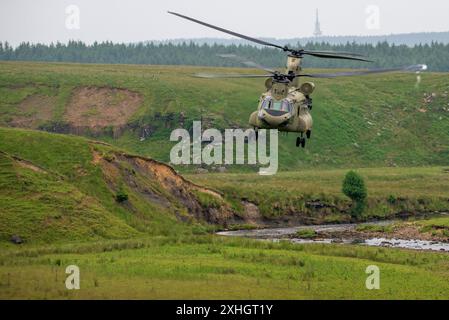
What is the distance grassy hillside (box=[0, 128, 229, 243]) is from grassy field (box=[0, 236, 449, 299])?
508 centimetres

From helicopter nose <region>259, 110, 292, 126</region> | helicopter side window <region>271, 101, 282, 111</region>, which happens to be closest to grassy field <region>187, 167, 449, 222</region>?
helicopter side window <region>271, 101, 282, 111</region>

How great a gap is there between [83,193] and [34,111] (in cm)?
6272

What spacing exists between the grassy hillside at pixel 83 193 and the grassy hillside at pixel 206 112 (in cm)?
3419

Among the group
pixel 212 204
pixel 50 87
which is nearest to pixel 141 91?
pixel 50 87

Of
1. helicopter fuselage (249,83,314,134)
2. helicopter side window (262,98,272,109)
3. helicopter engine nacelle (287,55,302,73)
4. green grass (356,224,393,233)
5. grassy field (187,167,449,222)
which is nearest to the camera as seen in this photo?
helicopter fuselage (249,83,314,134)

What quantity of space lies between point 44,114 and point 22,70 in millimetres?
23840

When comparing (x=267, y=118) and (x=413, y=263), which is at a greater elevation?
(x=267, y=118)

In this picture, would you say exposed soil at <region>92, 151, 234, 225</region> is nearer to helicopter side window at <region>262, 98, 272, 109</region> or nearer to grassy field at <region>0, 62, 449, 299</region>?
grassy field at <region>0, 62, 449, 299</region>

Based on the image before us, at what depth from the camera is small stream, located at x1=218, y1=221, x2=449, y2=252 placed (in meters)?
75.4

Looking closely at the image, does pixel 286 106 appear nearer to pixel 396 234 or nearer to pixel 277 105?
pixel 277 105

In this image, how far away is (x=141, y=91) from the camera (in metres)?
146

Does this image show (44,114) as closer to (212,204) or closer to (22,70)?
(22,70)

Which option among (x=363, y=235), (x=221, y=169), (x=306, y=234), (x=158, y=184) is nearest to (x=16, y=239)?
(x=158, y=184)

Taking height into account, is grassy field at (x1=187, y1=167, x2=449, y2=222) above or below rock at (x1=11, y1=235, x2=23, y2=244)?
below
